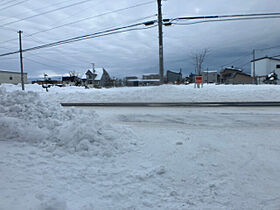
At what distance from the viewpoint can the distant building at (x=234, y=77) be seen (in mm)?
60244

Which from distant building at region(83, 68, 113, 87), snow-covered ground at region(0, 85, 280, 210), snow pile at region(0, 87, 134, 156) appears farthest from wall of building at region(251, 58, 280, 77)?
snow pile at region(0, 87, 134, 156)

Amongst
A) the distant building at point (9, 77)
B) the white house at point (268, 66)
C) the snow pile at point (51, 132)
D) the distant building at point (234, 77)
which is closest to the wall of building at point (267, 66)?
the white house at point (268, 66)

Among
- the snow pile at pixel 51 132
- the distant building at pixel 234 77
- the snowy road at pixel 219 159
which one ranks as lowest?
the snowy road at pixel 219 159

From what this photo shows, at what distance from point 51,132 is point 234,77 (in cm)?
7076

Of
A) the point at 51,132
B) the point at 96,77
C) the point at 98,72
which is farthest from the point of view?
the point at 98,72

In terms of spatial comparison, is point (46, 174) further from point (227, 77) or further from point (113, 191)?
point (227, 77)

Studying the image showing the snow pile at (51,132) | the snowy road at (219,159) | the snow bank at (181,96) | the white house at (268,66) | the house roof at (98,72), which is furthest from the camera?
the house roof at (98,72)

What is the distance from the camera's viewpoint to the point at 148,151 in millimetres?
3791

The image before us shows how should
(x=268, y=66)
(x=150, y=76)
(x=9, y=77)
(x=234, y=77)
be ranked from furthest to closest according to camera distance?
(x=150, y=76), (x=234, y=77), (x=9, y=77), (x=268, y=66)

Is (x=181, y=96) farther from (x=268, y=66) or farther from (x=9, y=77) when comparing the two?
(x=9, y=77)

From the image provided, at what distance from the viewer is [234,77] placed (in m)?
61.4

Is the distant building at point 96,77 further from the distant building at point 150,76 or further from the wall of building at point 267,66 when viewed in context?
Result: the wall of building at point 267,66

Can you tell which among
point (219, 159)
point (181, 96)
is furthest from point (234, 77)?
point (219, 159)

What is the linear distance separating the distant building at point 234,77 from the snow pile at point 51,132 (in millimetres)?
63971
